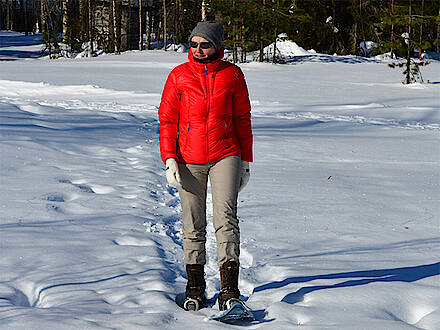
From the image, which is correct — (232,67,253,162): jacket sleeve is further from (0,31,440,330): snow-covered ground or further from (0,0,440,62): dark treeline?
(0,0,440,62): dark treeline

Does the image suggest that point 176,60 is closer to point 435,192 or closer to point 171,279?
point 435,192

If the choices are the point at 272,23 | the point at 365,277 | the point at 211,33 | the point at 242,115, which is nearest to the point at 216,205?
the point at 242,115

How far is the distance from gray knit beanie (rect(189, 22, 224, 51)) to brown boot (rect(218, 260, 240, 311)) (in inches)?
49.9

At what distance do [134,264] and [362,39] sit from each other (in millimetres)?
35697

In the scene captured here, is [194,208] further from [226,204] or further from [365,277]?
[365,277]

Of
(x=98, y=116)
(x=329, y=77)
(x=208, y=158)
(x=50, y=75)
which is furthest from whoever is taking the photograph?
(x=329, y=77)

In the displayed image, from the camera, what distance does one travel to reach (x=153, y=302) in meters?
3.54

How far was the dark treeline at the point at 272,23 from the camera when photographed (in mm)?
21984

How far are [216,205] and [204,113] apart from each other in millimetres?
542

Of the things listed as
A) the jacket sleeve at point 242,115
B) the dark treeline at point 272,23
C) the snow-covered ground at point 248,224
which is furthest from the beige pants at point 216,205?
the dark treeline at point 272,23

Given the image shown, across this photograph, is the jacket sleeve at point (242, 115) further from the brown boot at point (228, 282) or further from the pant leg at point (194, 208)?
the brown boot at point (228, 282)

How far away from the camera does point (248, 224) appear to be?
5457 mm

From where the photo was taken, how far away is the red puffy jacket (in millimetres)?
3381

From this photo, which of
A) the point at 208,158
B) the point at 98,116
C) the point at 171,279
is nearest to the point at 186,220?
the point at 208,158
